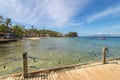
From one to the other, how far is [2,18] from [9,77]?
52130 millimetres

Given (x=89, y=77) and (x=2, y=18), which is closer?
(x=89, y=77)

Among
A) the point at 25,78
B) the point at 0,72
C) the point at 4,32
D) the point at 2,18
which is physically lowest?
the point at 0,72

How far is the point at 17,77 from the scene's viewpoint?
4.93 m

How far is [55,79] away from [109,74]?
2.83m

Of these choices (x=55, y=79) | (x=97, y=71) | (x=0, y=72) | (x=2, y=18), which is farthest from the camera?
(x=2, y=18)

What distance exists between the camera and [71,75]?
509cm

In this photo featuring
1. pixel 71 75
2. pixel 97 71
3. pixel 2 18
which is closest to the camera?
pixel 71 75

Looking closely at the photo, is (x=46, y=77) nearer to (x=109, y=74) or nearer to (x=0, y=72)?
(x=109, y=74)

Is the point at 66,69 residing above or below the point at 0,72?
above

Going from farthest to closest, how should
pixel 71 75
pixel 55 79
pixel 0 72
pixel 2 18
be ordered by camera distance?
pixel 2 18 < pixel 0 72 < pixel 71 75 < pixel 55 79

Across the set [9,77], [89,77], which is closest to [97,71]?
[89,77]

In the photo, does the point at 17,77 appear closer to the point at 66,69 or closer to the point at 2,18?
the point at 66,69

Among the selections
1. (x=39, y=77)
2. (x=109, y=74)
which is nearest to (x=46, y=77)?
(x=39, y=77)

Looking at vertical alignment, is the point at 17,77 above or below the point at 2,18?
below
